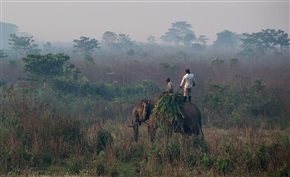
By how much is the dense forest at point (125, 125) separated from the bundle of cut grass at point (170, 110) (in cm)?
50

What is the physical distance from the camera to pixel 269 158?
8.64 meters

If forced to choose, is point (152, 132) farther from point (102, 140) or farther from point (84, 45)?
point (84, 45)

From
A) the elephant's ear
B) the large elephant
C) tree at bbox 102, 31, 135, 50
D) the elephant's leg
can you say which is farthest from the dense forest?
tree at bbox 102, 31, 135, 50

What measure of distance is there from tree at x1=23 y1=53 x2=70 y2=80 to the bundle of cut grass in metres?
10.5

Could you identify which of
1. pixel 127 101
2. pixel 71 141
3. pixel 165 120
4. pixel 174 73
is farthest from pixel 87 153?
pixel 174 73

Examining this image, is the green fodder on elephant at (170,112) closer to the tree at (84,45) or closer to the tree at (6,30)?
the tree at (84,45)

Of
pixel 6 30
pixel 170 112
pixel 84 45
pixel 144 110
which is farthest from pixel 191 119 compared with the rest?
pixel 6 30

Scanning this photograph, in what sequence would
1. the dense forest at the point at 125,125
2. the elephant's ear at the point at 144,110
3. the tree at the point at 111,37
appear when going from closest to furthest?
the dense forest at the point at 125,125 → the elephant's ear at the point at 144,110 → the tree at the point at 111,37

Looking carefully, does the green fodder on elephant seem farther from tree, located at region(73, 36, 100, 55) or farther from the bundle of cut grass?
tree, located at region(73, 36, 100, 55)

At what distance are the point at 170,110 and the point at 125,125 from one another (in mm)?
3333

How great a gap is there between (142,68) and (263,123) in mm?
12617

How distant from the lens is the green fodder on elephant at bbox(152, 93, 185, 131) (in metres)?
10.8

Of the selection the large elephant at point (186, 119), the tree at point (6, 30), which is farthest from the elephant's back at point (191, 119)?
the tree at point (6, 30)

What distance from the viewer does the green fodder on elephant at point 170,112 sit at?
1084 cm
